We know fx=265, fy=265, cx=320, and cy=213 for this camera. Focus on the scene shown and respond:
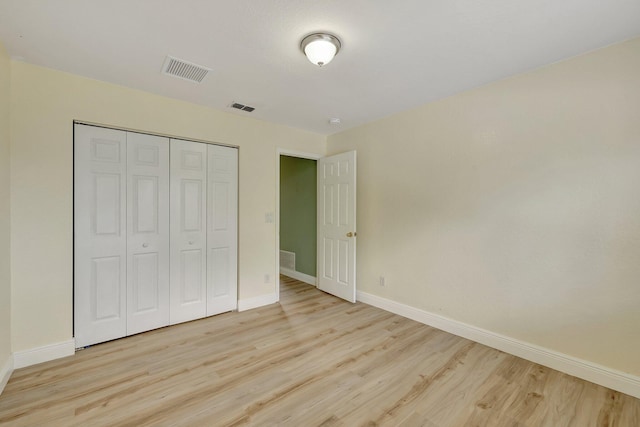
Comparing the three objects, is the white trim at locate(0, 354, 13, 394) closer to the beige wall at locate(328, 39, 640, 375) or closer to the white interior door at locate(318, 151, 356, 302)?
the white interior door at locate(318, 151, 356, 302)

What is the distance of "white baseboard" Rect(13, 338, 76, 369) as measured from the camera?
2135 mm

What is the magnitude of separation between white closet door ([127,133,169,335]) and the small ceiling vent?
0.80 metres

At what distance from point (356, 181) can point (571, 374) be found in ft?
9.36

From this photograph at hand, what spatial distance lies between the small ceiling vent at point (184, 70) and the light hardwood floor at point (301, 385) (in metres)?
2.50

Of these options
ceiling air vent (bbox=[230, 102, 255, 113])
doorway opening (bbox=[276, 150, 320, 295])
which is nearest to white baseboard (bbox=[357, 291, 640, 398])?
doorway opening (bbox=[276, 150, 320, 295])

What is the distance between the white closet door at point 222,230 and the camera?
125 inches

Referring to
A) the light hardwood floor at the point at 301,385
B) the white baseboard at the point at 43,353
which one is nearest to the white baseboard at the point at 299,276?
the light hardwood floor at the point at 301,385

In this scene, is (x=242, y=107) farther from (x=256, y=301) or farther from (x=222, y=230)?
(x=256, y=301)

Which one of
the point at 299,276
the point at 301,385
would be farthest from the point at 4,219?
the point at 299,276

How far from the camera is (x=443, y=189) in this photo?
2.91 m

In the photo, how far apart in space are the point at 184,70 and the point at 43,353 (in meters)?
2.67

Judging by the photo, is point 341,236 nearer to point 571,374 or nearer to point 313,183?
point 313,183

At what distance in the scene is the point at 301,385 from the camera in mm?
1973

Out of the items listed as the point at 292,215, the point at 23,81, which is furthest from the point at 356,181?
the point at 23,81
